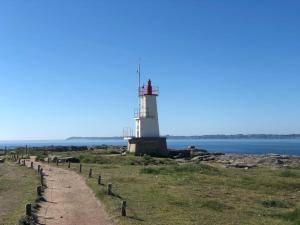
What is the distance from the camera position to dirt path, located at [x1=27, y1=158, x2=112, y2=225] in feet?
66.9

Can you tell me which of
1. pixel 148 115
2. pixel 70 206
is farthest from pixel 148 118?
pixel 70 206

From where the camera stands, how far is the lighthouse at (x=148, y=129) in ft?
235

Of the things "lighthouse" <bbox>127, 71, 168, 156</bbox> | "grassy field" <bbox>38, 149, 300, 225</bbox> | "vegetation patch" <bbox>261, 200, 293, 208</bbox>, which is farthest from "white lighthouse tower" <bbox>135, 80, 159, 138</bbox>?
"vegetation patch" <bbox>261, 200, 293, 208</bbox>

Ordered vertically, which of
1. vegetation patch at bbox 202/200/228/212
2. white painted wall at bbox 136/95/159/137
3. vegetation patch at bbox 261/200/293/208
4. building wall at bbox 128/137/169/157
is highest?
white painted wall at bbox 136/95/159/137

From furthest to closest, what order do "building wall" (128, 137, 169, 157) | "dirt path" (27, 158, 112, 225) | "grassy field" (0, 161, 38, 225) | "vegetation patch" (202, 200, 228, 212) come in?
1. "building wall" (128, 137, 169, 157)
2. "vegetation patch" (202, 200, 228, 212)
3. "grassy field" (0, 161, 38, 225)
4. "dirt path" (27, 158, 112, 225)

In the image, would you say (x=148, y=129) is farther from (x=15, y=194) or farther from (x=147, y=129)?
(x=15, y=194)

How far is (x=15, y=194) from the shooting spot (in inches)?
1113

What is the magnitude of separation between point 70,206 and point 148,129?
159 ft

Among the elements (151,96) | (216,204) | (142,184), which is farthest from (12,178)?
(151,96)

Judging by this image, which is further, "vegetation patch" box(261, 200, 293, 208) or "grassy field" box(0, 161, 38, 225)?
"vegetation patch" box(261, 200, 293, 208)

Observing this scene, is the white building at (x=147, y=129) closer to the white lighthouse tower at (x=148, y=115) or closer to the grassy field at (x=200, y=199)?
the white lighthouse tower at (x=148, y=115)

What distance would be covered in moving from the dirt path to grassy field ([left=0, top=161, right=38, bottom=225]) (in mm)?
923

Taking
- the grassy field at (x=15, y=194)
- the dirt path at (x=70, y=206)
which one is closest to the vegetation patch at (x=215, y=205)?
the dirt path at (x=70, y=206)

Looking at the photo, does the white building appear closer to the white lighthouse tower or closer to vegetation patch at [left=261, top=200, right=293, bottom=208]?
the white lighthouse tower
